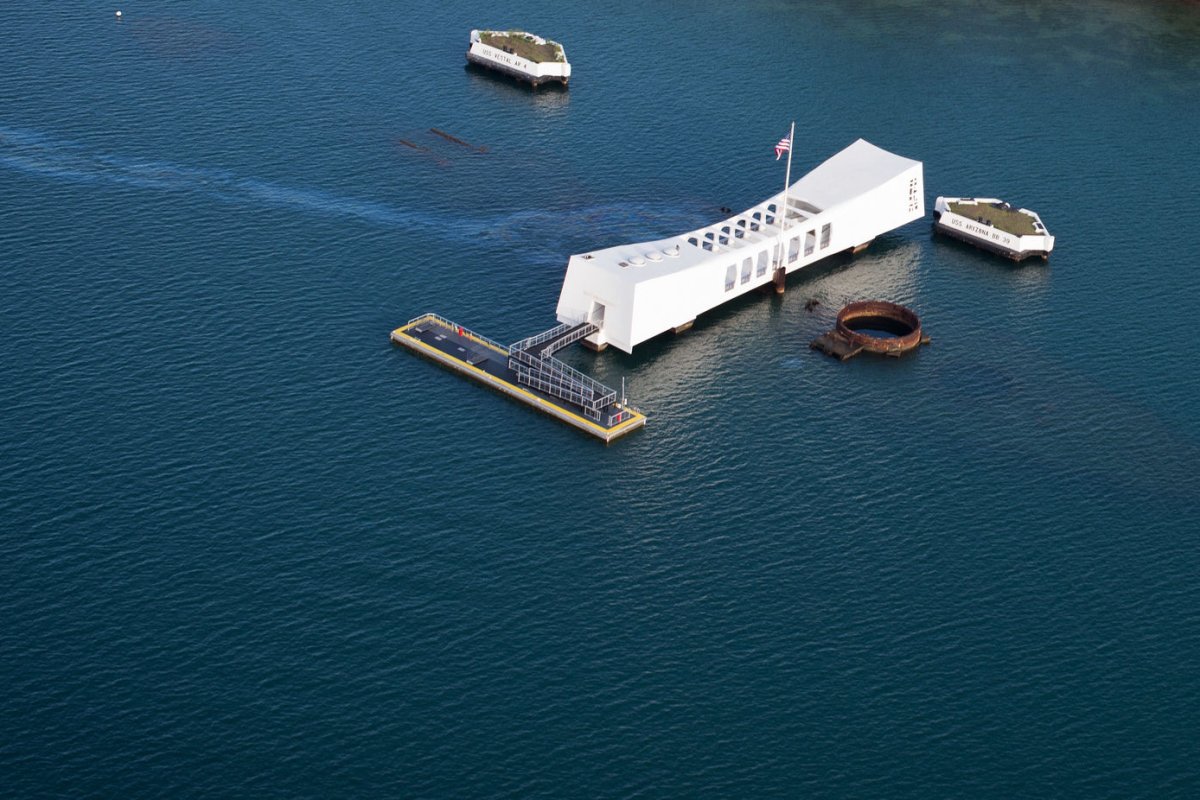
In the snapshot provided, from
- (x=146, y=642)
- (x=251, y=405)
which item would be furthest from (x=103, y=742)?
(x=251, y=405)

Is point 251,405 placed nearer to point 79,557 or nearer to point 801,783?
point 79,557

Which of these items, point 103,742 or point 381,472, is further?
point 381,472

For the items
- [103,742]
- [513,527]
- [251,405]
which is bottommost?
[103,742]

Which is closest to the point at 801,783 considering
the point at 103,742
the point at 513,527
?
the point at 513,527

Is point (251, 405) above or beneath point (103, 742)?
above

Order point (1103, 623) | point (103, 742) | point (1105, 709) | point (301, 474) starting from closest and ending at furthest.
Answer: point (103, 742) < point (1105, 709) < point (1103, 623) < point (301, 474)

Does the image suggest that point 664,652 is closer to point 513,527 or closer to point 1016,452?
point 513,527

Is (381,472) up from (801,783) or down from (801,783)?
up

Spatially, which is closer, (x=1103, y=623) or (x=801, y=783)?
(x=801, y=783)

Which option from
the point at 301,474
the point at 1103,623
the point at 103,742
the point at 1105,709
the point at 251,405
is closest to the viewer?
the point at 103,742
